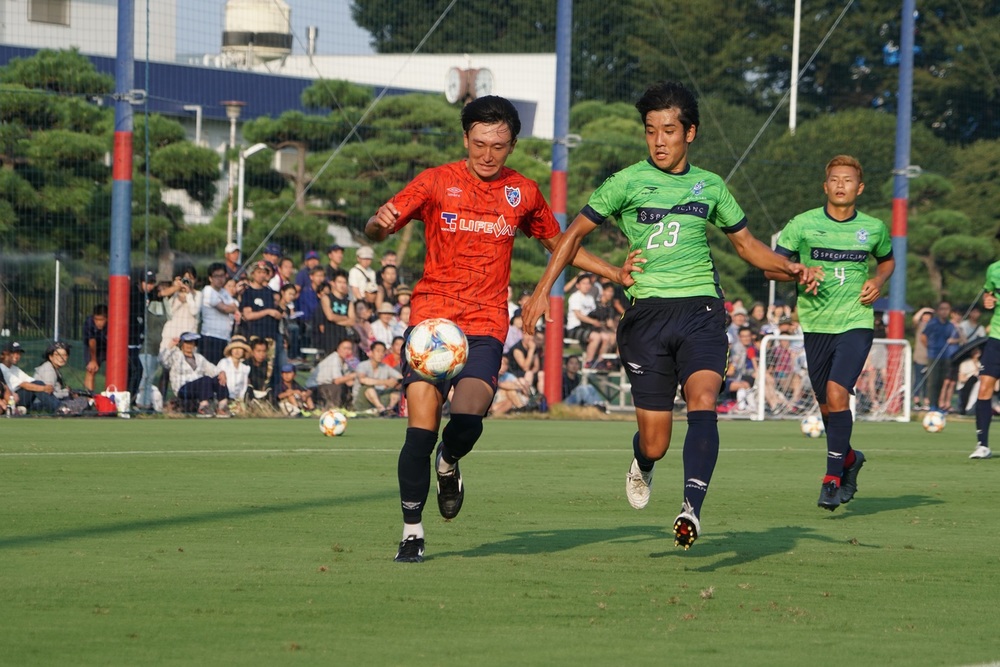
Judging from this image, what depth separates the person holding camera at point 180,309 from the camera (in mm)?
19625

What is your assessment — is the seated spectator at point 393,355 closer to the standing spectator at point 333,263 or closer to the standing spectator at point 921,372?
the standing spectator at point 333,263

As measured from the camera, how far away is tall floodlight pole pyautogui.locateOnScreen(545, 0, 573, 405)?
73.4 feet

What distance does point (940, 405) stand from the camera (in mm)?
26109

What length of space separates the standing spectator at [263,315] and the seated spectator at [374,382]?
1.14 meters

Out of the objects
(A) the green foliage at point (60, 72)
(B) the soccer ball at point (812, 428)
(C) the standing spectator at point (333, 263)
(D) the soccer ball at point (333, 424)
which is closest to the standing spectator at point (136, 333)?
(C) the standing spectator at point (333, 263)

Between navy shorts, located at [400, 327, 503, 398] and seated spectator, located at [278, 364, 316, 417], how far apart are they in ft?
41.6

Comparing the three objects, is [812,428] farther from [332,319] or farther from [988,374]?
[332,319]

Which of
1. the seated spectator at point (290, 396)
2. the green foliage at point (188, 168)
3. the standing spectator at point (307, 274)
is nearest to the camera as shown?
the seated spectator at point (290, 396)

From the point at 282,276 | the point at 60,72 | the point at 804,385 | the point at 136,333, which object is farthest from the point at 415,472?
the point at 60,72

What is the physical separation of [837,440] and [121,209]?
12.0 m

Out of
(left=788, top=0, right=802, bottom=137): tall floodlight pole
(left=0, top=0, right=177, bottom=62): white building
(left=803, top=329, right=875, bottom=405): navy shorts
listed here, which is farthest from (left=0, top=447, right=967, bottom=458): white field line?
(left=788, top=0, right=802, bottom=137): tall floodlight pole

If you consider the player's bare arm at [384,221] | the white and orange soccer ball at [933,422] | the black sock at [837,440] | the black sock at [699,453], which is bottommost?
the white and orange soccer ball at [933,422]

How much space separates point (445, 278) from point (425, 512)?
2.30 meters

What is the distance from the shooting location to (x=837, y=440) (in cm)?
1030
